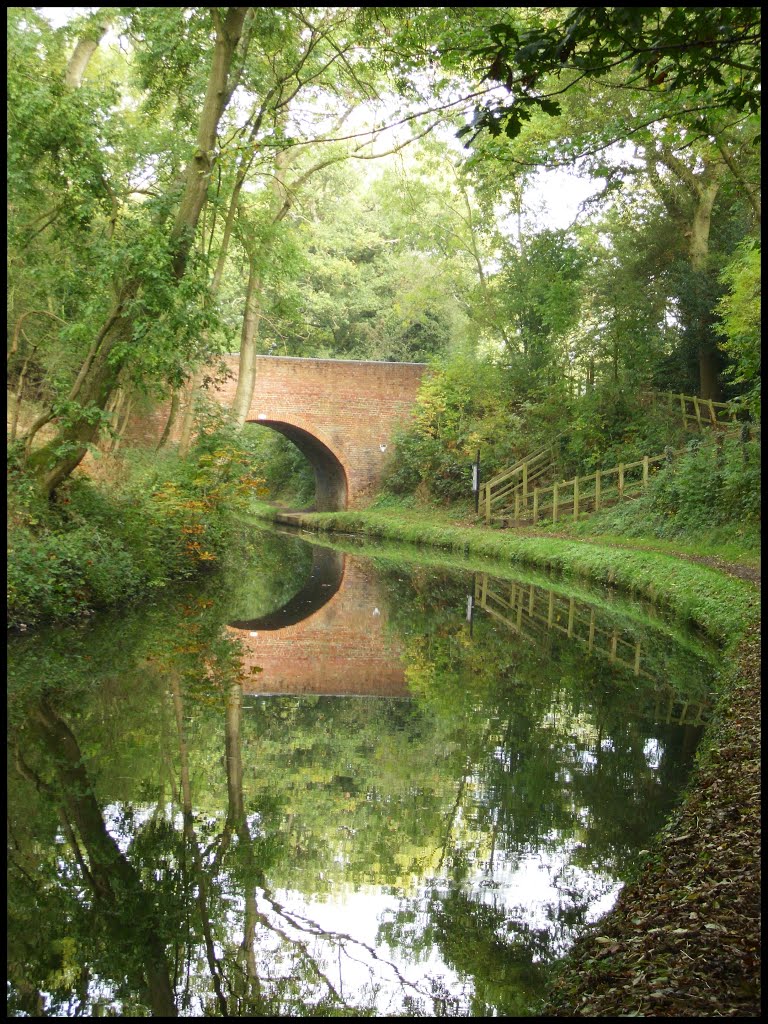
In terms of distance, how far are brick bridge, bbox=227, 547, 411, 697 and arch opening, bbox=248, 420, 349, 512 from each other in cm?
1323

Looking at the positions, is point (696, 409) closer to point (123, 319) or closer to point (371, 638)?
point (371, 638)

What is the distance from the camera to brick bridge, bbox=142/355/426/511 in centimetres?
2661

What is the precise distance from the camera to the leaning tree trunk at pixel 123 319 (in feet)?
33.8

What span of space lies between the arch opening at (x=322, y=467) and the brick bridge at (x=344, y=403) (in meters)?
0.14

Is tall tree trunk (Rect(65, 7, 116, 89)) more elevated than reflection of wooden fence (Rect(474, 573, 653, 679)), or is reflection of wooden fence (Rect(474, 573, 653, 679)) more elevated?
tall tree trunk (Rect(65, 7, 116, 89))

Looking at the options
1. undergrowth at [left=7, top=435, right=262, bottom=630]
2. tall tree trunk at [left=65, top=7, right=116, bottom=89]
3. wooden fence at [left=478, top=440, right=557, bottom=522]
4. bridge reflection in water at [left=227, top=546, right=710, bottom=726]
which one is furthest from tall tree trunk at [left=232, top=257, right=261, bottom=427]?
wooden fence at [left=478, top=440, right=557, bottom=522]

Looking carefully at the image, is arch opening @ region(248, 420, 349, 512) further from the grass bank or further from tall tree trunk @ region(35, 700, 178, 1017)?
tall tree trunk @ region(35, 700, 178, 1017)

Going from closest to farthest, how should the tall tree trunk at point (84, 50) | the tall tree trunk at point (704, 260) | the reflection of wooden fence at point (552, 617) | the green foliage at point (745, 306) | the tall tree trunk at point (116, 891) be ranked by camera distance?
the tall tree trunk at point (116, 891)
the reflection of wooden fence at point (552, 617)
the tall tree trunk at point (84, 50)
the green foliage at point (745, 306)
the tall tree trunk at point (704, 260)

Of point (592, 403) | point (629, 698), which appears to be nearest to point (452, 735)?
point (629, 698)

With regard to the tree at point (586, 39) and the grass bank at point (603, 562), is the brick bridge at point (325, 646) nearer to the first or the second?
the grass bank at point (603, 562)

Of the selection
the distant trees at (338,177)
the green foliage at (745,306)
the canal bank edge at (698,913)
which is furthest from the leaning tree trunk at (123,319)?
the green foliage at (745,306)

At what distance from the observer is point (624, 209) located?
22578 mm

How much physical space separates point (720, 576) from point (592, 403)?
9.78 metres

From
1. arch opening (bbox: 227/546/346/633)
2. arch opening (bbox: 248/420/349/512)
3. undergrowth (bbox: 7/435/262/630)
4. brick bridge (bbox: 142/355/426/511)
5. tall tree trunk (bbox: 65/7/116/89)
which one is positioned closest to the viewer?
undergrowth (bbox: 7/435/262/630)
